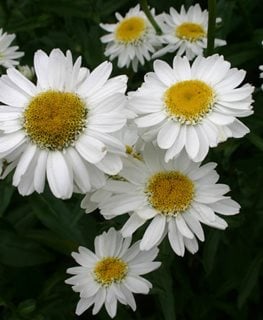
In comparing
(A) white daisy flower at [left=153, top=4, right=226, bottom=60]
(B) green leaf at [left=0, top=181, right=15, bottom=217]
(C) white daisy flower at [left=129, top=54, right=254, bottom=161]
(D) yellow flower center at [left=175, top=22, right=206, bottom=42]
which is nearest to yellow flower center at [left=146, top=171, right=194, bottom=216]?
(C) white daisy flower at [left=129, top=54, right=254, bottom=161]

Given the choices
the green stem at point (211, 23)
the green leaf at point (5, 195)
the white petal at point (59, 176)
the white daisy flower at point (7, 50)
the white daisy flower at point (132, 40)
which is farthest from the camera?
the white daisy flower at point (132, 40)

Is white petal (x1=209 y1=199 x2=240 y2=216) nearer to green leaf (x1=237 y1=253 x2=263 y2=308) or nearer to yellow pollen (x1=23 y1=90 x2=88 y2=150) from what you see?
yellow pollen (x1=23 y1=90 x2=88 y2=150)

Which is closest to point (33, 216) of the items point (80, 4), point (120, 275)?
point (120, 275)

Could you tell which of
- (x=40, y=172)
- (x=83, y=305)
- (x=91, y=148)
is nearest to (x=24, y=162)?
(x=40, y=172)

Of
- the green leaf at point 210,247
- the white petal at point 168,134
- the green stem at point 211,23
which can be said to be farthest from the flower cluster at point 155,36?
the white petal at point 168,134

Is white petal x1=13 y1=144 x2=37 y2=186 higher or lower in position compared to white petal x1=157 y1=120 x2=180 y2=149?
lower

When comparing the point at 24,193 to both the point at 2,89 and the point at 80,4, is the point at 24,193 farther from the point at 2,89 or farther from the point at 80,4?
the point at 80,4

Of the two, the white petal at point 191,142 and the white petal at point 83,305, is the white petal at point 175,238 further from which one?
the white petal at point 83,305

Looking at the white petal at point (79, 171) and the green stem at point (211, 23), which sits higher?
the green stem at point (211, 23)
